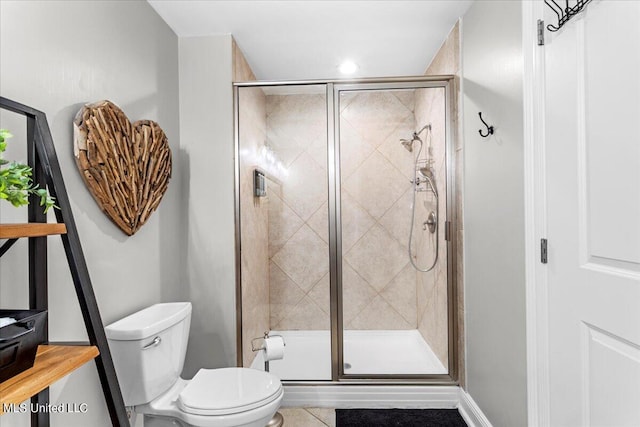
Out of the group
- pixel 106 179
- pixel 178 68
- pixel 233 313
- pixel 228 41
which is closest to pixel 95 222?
pixel 106 179

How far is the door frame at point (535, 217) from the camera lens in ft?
5.07

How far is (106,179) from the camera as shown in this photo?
5.79 ft

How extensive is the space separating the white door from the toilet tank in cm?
160

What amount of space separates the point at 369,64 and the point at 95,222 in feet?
7.31

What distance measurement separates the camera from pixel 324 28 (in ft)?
8.27

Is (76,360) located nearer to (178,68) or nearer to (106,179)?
(106,179)

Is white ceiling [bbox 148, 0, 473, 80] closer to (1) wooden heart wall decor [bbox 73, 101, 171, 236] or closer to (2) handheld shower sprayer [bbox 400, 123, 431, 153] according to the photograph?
(2) handheld shower sprayer [bbox 400, 123, 431, 153]

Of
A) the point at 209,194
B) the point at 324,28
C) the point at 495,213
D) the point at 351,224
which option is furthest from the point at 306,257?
the point at 324,28

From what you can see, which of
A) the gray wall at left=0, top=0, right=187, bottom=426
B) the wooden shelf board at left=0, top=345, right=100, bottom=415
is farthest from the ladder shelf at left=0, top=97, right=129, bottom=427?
the gray wall at left=0, top=0, right=187, bottom=426

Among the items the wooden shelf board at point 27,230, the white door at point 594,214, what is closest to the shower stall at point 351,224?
the white door at point 594,214

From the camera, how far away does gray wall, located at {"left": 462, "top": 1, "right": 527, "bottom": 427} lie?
1724 mm

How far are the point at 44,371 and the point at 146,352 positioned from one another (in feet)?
2.47

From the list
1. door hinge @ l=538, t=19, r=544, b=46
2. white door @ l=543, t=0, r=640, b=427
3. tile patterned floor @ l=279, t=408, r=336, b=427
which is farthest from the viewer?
tile patterned floor @ l=279, t=408, r=336, b=427

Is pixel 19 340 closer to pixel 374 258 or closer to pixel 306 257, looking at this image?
pixel 306 257
